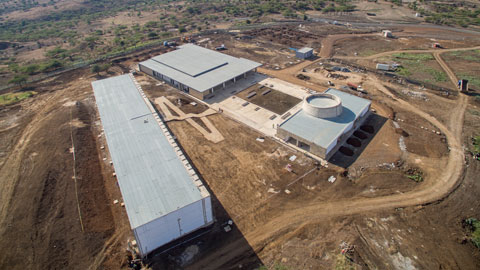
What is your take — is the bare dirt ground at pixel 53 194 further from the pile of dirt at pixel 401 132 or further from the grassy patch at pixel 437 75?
the grassy patch at pixel 437 75

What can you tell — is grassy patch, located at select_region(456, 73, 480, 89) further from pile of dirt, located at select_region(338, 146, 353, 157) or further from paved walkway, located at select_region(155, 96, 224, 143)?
paved walkway, located at select_region(155, 96, 224, 143)

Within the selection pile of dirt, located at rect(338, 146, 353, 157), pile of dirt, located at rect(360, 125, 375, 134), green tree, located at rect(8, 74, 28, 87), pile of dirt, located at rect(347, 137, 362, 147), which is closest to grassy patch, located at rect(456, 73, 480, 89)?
pile of dirt, located at rect(360, 125, 375, 134)

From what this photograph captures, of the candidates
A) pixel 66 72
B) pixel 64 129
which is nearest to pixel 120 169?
pixel 64 129

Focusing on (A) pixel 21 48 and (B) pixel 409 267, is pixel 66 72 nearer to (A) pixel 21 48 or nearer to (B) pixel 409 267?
(A) pixel 21 48

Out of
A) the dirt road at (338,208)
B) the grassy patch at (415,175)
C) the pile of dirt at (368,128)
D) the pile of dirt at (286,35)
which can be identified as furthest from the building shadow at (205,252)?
the pile of dirt at (286,35)

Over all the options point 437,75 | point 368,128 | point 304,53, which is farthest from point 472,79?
point 304,53
